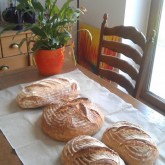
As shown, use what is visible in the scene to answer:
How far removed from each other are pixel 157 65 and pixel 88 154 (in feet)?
6.57

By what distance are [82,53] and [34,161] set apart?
2028 mm

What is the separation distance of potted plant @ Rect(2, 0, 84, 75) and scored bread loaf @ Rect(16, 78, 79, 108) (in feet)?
0.59

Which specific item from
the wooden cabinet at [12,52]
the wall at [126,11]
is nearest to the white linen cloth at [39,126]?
the wooden cabinet at [12,52]

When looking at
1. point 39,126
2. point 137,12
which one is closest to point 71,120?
point 39,126

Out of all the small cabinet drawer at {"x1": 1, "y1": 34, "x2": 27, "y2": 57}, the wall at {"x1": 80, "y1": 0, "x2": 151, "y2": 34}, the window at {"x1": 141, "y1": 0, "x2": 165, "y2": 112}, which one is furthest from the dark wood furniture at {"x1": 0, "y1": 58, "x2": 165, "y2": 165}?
the window at {"x1": 141, "y1": 0, "x2": 165, "y2": 112}

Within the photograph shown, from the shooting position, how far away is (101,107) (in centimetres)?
110

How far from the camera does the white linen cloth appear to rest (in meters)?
0.82

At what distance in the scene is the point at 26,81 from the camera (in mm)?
1307

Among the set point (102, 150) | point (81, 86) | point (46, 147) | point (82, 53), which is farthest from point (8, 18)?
point (102, 150)

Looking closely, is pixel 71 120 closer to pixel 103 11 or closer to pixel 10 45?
pixel 10 45

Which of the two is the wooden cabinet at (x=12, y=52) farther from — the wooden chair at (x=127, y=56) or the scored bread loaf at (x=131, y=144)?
the scored bread loaf at (x=131, y=144)

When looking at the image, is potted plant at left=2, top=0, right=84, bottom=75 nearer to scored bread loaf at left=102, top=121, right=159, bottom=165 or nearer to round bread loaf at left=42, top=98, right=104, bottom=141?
round bread loaf at left=42, top=98, right=104, bottom=141

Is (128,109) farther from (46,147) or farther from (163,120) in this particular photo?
(46,147)

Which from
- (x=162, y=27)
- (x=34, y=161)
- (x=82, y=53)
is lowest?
(x=82, y=53)
